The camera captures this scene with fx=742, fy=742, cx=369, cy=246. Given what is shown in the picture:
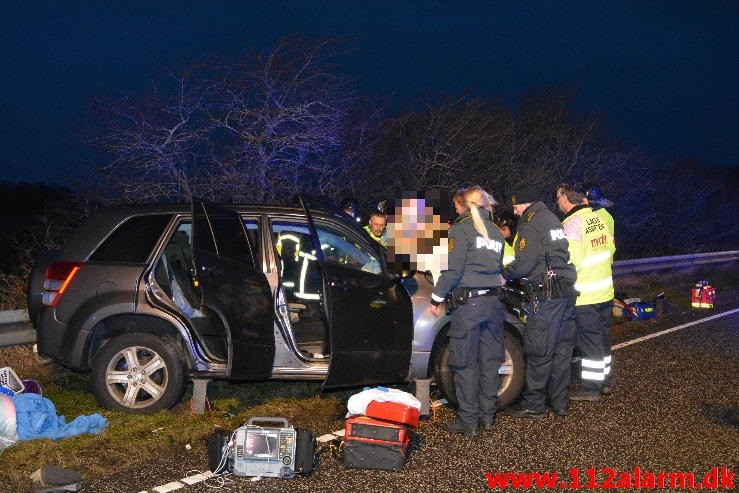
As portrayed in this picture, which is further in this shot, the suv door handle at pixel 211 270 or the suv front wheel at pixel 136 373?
the suv front wheel at pixel 136 373

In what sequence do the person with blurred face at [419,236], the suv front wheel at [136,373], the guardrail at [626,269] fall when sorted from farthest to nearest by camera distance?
the guardrail at [626,269] < the person with blurred face at [419,236] < the suv front wheel at [136,373]

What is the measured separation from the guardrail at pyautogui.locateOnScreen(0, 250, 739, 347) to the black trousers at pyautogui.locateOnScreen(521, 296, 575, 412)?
181 inches

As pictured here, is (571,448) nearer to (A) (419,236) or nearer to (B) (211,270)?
(A) (419,236)

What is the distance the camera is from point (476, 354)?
18.9 feet

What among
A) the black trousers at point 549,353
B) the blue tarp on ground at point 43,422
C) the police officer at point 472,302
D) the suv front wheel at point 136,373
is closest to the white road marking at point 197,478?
the blue tarp on ground at point 43,422

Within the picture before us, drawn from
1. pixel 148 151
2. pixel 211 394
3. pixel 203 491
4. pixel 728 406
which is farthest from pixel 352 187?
pixel 203 491

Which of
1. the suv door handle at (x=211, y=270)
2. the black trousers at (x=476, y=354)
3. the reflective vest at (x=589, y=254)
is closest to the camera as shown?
the suv door handle at (x=211, y=270)

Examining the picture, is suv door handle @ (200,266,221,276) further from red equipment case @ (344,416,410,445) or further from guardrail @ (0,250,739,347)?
guardrail @ (0,250,739,347)

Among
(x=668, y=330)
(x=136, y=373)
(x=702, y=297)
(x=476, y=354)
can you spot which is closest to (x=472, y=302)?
(x=476, y=354)

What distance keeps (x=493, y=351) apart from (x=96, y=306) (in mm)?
3142

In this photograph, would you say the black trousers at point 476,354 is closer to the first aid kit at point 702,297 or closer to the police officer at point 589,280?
the police officer at point 589,280

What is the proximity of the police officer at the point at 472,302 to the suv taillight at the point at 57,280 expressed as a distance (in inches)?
113

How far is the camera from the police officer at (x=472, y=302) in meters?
5.65

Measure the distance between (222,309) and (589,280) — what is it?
3.36 meters
